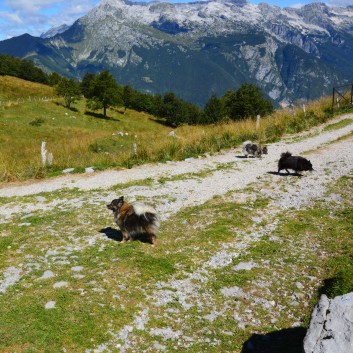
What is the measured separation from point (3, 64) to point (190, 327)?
11418cm

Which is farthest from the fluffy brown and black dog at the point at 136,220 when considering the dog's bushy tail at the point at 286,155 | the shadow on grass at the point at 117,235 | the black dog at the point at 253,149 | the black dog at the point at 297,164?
the black dog at the point at 253,149

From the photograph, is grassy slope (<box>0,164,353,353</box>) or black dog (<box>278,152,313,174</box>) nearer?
grassy slope (<box>0,164,353,353</box>)

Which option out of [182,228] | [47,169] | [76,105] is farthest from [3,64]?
[182,228]

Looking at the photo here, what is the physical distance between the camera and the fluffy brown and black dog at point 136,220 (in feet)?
30.6

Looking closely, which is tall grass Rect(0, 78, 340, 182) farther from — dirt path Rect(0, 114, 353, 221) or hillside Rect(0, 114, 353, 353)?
hillside Rect(0, 114, 353, 353)

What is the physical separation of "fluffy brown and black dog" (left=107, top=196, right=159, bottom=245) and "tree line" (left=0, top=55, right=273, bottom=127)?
139ft

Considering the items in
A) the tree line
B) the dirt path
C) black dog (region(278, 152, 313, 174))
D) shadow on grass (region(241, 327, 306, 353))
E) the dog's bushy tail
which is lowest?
shadow on grass (region(241, 327, 306, 353))

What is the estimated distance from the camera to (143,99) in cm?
11850

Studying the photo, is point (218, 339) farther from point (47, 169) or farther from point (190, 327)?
point (47, 169)

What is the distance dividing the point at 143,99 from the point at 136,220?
4436 inches

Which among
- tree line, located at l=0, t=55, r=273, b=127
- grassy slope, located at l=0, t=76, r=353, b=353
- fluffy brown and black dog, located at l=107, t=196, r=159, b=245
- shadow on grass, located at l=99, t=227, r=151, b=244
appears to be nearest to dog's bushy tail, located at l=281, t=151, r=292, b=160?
grassy slope, located at l=0, t=76, r=353, b=353

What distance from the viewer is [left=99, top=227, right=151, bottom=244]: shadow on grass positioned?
9983 millimetres

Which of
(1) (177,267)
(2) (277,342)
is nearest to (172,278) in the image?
(1) (177,267)

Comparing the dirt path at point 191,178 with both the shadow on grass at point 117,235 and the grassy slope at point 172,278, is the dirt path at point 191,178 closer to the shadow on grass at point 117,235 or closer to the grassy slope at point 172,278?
the grassy slope at point 172,278
